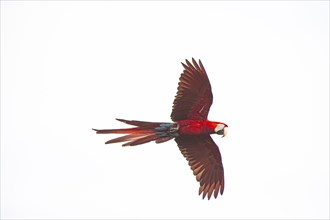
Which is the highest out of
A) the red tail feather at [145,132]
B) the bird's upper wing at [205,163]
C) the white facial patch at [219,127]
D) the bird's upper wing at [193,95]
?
the bird's upper wing at [193,95]

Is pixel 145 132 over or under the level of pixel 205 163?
over

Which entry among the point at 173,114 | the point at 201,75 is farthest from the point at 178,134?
the point at 201,75

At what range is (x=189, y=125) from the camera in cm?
1250

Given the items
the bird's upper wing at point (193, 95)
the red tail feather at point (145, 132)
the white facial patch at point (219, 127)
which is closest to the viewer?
the red tail feather at point (145, 132)

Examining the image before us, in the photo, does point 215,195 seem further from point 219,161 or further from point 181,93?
point 181,93

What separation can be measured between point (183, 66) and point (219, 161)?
8.21 feet

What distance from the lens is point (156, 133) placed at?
40.5ft

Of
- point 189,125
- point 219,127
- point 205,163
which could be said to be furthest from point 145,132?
point 205,163

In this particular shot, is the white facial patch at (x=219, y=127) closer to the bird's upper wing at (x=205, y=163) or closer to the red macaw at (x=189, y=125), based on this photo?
the red macaw at (x=189, y=125)

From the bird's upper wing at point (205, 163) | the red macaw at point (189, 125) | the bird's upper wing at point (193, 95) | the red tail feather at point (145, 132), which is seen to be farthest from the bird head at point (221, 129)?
the red tail feather at point (145, 132)

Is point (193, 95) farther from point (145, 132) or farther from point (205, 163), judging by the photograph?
point (205, 163)

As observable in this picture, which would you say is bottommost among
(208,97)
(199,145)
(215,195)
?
(215,195)

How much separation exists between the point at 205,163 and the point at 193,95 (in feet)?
6.15

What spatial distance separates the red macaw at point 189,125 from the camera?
12.1 m
